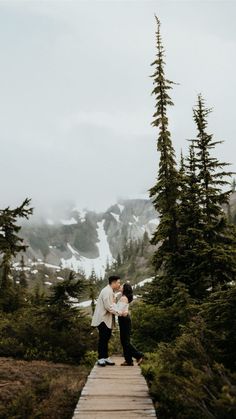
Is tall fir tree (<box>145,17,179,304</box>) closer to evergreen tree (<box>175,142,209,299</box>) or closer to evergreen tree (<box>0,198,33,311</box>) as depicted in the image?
evergreen tree (<box>175,142,209,299</box>)

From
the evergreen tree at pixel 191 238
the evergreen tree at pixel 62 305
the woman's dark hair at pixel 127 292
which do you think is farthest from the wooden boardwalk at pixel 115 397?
the evergreen tree at pixel 191 238

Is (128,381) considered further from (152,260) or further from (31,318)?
(152,260)

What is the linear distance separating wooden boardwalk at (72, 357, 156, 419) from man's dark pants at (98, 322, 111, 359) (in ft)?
3.38

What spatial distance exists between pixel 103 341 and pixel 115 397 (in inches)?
149

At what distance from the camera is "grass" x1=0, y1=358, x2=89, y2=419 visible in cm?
814

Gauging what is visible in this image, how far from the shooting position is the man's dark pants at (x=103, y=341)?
39.5 feet

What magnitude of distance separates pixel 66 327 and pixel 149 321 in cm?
438

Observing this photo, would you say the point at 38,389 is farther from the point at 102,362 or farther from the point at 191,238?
the point at 191,238

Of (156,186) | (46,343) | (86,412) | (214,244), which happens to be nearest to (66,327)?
(46,343)

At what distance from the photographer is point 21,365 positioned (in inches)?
453

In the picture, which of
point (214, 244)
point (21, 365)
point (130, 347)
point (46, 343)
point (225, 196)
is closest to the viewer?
point (21, 365)

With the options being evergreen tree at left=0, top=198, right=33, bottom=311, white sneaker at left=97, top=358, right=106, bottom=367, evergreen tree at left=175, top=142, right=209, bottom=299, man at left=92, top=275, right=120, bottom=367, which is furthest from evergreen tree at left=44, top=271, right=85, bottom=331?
evergreen tree at left=0, top=198, right=33, bottom=311

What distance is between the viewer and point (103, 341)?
1211 cm

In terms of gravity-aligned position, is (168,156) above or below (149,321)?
above
